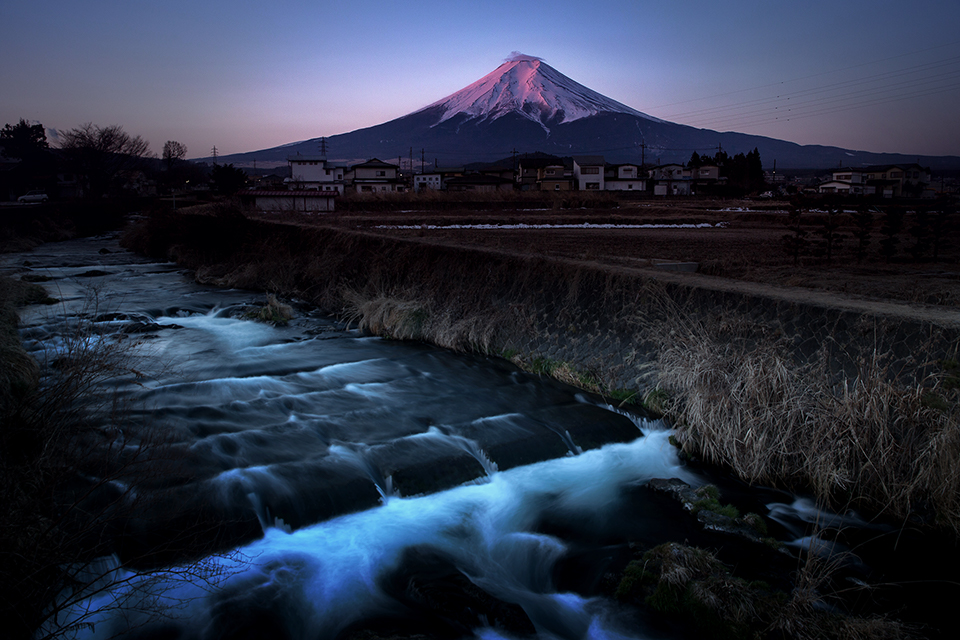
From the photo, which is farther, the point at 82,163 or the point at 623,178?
the point at 623,178

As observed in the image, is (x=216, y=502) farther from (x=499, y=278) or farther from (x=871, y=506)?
(x=499, y=278)

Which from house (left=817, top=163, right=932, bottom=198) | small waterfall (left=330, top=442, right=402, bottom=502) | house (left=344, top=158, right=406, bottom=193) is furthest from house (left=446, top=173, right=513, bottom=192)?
small waterfall (left=330, top=442, right=402, bottom=502)

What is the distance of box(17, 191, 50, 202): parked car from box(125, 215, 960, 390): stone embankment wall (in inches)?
1985

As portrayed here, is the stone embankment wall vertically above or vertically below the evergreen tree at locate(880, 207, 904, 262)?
below

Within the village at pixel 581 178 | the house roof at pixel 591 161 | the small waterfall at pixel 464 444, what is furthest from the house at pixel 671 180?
the small waterfall at pixel 464 444

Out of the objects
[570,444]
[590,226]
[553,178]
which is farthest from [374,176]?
[570,444]

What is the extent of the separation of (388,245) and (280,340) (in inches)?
206

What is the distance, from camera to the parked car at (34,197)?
2305 inches

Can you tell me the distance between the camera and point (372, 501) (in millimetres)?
7586

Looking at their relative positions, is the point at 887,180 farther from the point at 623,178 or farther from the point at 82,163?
the point at 82,163

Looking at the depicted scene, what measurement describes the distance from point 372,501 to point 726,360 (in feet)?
17.7

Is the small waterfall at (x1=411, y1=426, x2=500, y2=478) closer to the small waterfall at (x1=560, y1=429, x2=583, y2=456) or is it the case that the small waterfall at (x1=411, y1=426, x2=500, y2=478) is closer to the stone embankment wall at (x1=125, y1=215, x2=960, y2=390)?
the small waterfall at (x1=560, y1=429, x2=583, y2=456)

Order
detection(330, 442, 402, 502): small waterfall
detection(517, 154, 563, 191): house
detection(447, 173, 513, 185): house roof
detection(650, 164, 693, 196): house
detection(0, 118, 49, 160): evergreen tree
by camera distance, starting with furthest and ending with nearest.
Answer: detection(517, 154, 563, 191): house, detection(650, 164, 693, 196): house, detection(447, 173, 513, 185): house roof, detection(0, 118, 49, 160): evergreen tree, detection(330, 442, 402, 502): small waterfall

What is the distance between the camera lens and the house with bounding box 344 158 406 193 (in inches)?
3246
